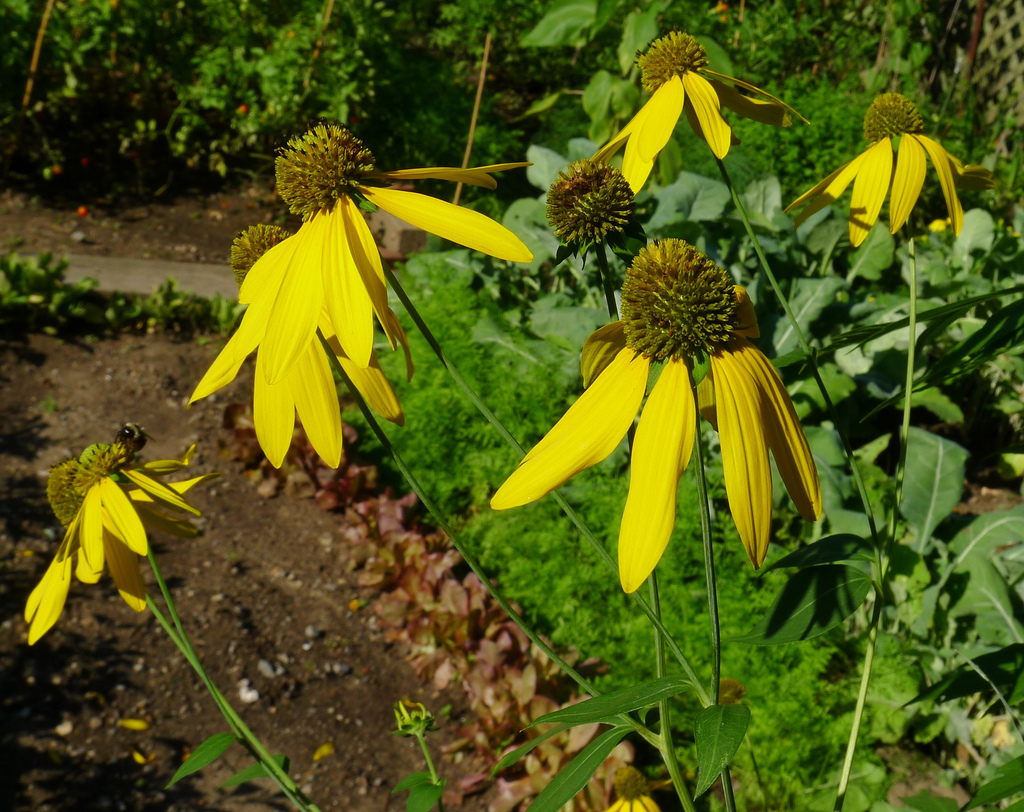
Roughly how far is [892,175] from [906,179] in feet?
0.26

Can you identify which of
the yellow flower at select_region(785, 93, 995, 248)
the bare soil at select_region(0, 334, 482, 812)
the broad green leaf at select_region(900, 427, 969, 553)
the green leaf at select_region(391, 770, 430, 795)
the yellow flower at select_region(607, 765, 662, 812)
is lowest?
the bare soil at select_region(0, 334, 482, 812)

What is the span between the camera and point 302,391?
97 centimetres

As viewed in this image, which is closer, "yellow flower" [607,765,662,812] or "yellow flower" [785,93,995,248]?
"yellow flower" [785,93,995,248]

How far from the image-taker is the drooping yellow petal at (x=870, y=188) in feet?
3.67

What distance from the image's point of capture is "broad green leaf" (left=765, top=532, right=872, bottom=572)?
3.20 feet

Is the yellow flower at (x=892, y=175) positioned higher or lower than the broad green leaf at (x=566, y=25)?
higher

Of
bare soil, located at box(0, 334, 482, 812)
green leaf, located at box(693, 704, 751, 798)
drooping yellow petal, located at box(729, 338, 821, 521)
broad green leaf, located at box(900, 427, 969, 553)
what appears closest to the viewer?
green leaf, located at box(693, 704, 751, 798)

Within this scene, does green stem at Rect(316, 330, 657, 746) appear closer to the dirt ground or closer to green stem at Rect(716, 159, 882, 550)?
green stem at Rect(716, 159, 882, 550)

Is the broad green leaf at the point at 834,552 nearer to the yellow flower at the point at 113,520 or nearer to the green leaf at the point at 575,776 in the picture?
the green leaf at the point at 575,776

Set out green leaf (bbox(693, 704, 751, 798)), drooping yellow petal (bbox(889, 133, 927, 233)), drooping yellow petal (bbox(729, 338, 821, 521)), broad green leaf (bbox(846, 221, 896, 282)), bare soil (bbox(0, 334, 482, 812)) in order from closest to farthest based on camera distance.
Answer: green leaf (bbox(693, 704, 751, 798))
drooping yellow petal (bbox(729, 338, 821, 521))
drooping yellow petal (bbox(889, 133, 927, 233))
bare soil (bbox(0, 334, 482, 812))
broad green leaf (bbox(846, 221, 896, 282))

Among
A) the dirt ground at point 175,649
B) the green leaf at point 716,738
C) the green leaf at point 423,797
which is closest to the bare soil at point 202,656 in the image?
the dirt ground at point 175,649

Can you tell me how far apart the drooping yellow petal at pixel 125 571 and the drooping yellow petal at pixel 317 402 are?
1.70ft

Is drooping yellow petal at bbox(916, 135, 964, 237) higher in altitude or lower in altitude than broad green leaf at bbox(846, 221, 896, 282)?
higher

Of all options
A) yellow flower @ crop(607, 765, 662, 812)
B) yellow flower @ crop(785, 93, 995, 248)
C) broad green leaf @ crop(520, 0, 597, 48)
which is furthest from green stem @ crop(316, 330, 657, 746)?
broad green leaf @ crop(520, 0, 597, 48)
